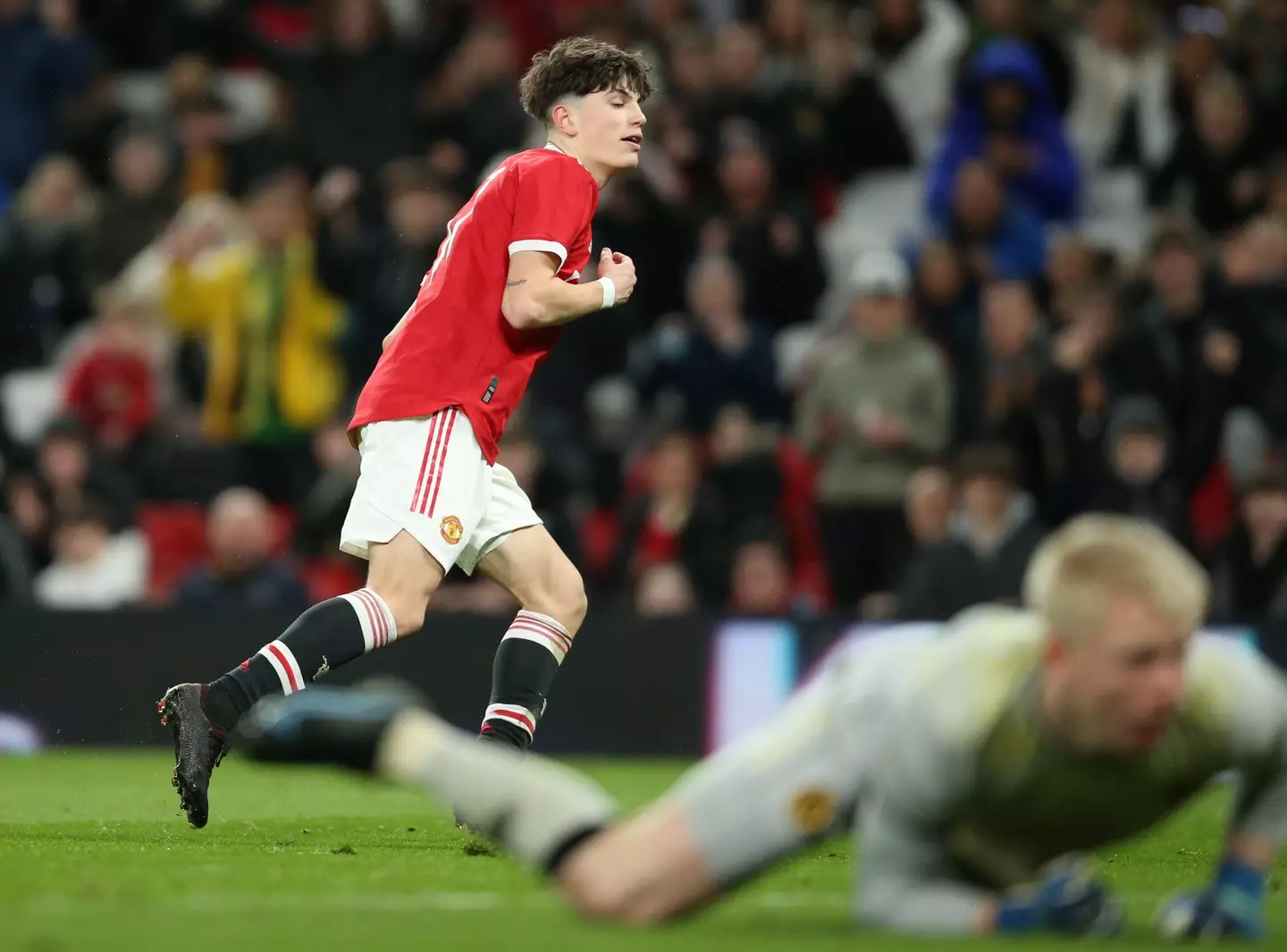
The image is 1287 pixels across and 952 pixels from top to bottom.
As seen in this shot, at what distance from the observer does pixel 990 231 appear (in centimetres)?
1406

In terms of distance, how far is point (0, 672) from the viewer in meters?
12.0

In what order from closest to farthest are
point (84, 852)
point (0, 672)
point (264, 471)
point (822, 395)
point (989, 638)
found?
A: 1. point (989, 638)
2. point (84, 852)
3. point (0, 672)
4. point (822, 395)
5. point (264, 471)

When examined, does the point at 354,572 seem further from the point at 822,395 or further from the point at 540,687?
the point at 540,687

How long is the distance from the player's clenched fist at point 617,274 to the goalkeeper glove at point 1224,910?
3.06m

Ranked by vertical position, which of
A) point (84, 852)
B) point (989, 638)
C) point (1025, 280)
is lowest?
point (84, 852)

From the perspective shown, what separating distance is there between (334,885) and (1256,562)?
25.7ft

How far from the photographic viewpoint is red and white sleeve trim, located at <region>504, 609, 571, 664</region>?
7215 mm

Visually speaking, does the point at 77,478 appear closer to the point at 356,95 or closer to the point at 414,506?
the point at 356,95

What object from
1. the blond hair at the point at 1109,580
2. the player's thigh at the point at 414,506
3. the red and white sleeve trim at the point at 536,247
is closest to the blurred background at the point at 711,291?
the player's thigh at the point at 414,506

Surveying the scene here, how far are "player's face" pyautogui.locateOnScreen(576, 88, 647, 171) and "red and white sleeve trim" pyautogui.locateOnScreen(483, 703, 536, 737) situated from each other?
1.81m

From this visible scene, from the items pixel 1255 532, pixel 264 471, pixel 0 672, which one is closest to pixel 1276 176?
pixel 1255 532

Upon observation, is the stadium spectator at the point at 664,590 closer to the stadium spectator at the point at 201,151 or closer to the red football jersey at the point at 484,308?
the stadium spectator at the point at 201,151

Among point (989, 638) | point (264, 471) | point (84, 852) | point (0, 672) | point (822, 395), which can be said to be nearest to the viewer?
point (989, 638)

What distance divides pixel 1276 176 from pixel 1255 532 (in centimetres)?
284
